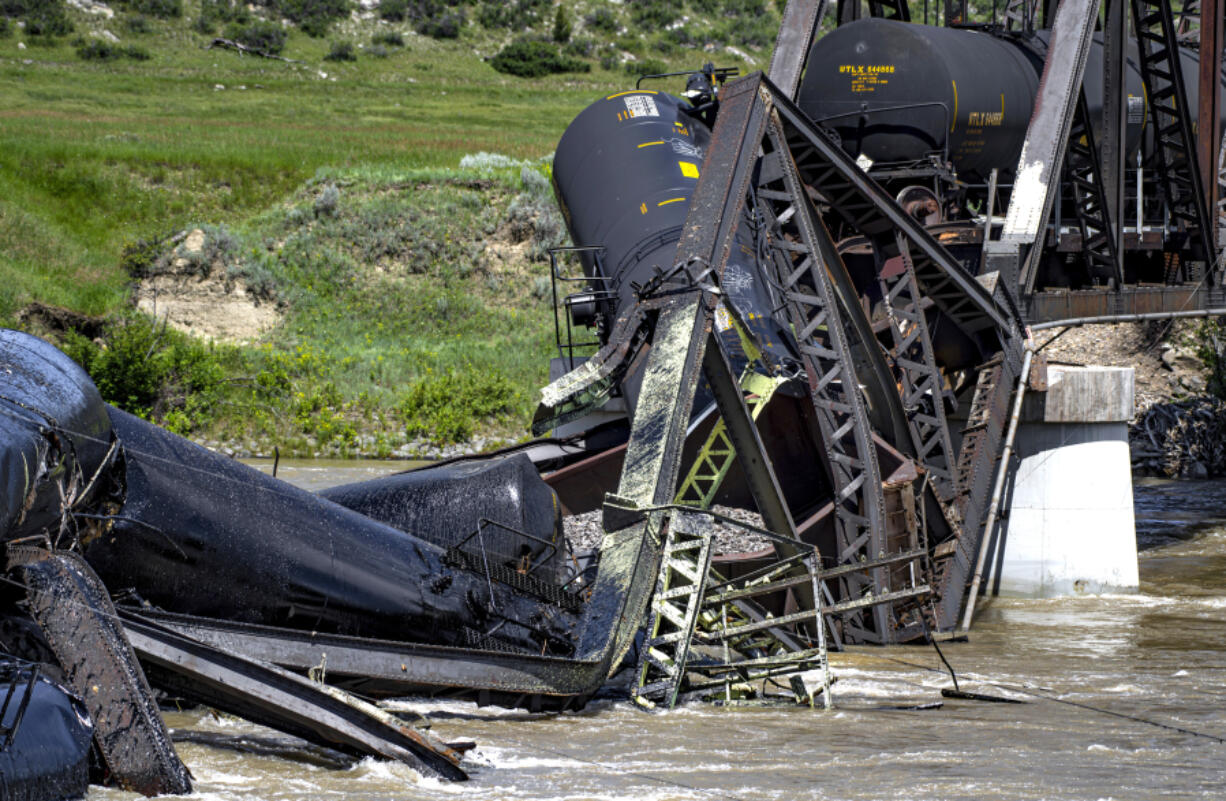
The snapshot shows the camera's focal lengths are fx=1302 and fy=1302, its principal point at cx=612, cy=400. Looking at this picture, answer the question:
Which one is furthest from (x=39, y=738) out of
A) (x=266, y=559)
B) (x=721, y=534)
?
(x=721, y=534)

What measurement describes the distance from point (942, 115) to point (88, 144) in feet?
117

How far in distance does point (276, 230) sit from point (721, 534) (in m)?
31.7

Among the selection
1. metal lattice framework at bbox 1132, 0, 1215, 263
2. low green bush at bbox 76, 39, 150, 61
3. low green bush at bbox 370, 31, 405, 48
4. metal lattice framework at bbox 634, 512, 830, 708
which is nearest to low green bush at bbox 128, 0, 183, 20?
low green bush at bbox 76, 39, 150, 61

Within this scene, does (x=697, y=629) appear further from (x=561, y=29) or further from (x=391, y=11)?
(x=391, y=11)

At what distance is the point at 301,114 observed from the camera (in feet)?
188

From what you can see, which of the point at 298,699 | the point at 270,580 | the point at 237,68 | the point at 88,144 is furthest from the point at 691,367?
the point at 237,68

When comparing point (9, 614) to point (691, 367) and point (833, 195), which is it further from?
point (833, 195)

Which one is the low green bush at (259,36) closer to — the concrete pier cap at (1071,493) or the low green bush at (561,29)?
the low green bush at (561,29)

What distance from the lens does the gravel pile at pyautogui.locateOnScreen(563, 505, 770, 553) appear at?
13.1 m

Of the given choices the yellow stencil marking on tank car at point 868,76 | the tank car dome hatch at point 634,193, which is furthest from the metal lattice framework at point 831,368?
the yellow stencil marking on tank car at point 868,76

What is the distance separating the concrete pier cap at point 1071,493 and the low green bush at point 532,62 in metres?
61.5

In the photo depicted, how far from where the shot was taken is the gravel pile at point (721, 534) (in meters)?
13.1

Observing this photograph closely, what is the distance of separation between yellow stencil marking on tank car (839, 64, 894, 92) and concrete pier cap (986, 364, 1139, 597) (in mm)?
4180

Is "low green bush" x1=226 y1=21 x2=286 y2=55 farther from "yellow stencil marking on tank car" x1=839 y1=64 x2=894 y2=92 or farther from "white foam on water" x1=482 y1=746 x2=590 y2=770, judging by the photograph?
"white foam on water" x1=482 y1=746 x2=590 y2=770
